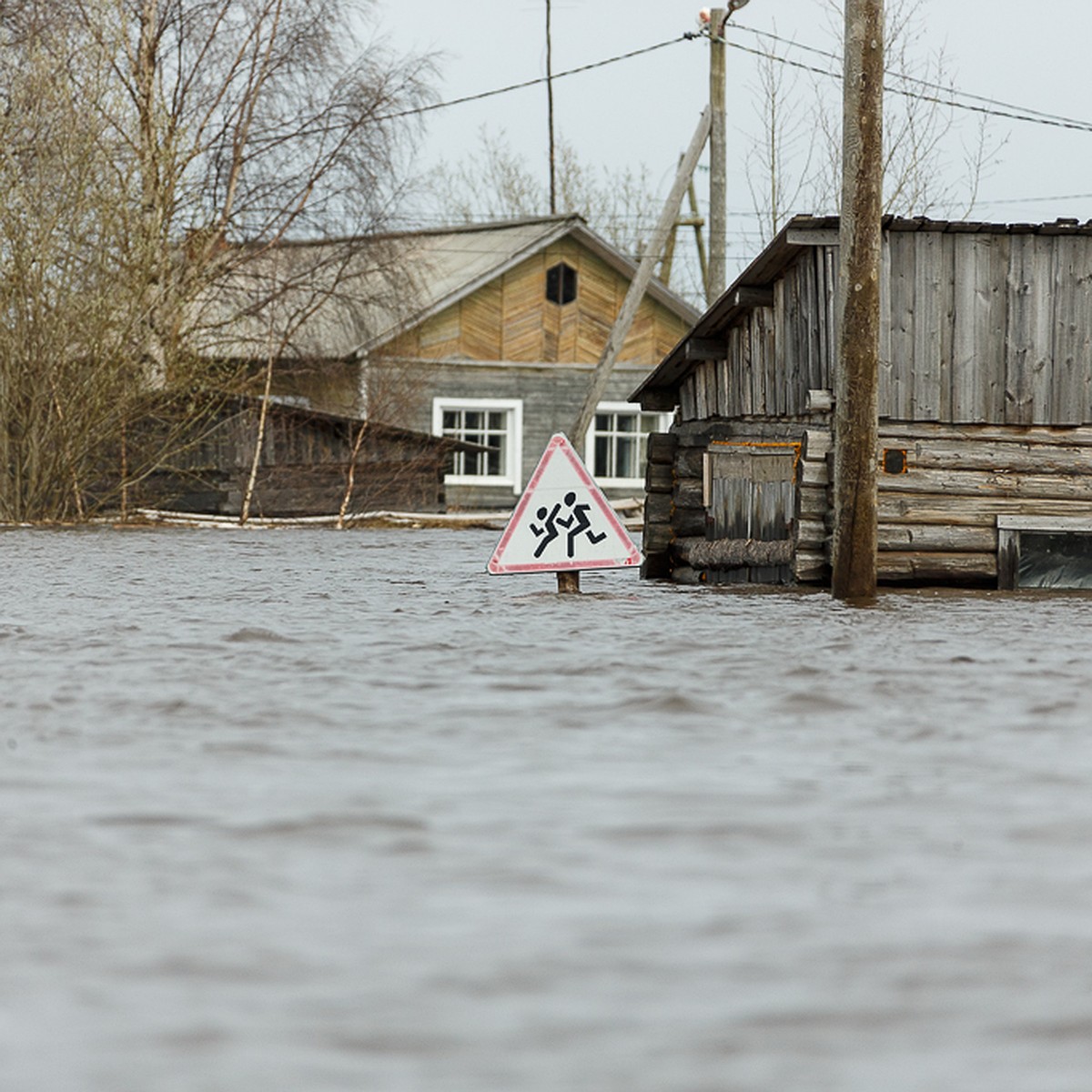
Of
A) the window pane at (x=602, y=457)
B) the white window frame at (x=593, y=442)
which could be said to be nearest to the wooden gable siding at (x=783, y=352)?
the white window frame at (x=593, y=442)

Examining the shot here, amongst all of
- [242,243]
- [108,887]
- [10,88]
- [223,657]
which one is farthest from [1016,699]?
[242,243]

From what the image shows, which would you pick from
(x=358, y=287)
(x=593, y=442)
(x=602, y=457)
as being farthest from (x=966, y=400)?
(x=602, y=457)

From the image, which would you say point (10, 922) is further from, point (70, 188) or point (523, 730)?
point (70, 188)

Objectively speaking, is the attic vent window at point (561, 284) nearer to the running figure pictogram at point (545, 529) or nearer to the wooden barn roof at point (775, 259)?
the wooden barn roof at point (775, 259)

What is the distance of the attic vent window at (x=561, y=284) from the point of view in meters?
41.9

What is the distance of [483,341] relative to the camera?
136 ft

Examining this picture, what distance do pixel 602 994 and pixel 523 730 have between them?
3580mm

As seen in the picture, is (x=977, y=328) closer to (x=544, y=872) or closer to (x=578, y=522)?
(x=578, y=522)

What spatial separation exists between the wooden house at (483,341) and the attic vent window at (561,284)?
0.08 ft

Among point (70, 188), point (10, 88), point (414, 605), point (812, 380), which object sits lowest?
point (414, 605)

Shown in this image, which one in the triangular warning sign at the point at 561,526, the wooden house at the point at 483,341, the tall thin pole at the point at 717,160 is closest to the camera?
the triangular warning sign at the point at 561,526

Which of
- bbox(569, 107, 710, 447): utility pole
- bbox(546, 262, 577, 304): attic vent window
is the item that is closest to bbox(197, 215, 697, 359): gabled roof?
bbox(546, 262, 577, 304): attic vent window

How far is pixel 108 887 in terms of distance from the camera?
4.46 metres

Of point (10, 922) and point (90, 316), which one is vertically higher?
point (90, 316)
